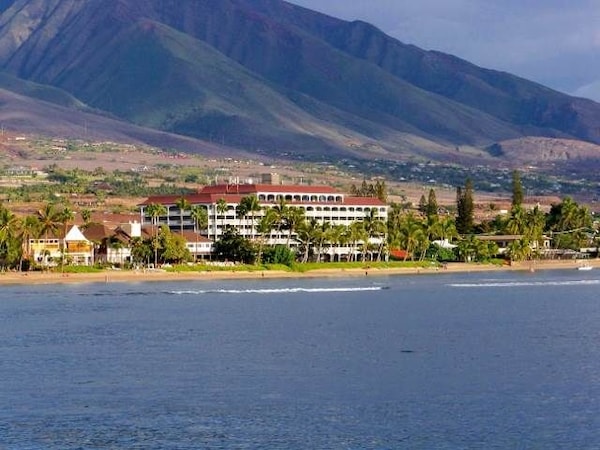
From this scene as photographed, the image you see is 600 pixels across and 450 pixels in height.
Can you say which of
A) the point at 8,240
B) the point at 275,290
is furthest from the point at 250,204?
the point at 275,290

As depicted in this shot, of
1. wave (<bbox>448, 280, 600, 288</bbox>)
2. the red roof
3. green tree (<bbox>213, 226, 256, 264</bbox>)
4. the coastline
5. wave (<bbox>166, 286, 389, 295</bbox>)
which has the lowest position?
wave (<bbox>448, 280, 600, 288</bbox>)

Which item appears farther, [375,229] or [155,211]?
[375,229]

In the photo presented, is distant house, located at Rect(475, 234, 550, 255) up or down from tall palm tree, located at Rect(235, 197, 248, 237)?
down

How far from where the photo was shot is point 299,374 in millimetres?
50062

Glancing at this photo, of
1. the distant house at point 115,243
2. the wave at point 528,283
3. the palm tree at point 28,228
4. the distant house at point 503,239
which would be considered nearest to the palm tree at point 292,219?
the distant house at point 115,243

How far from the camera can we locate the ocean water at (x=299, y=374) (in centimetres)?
3962

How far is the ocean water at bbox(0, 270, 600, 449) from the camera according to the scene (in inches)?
1560

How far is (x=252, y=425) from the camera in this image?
40688 mm

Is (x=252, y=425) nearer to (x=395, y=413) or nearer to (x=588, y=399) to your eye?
(x=395, y=413)

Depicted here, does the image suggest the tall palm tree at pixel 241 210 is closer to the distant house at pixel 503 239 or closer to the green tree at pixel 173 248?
the green tree at pixel 173 248

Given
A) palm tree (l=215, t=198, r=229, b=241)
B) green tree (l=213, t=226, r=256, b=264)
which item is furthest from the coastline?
palm tree (l=215, t=198, r=229, b=241)

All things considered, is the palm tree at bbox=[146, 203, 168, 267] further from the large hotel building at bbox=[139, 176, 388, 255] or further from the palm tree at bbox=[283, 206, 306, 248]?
the palm tree at bbox=[283, 206, 306, 248]

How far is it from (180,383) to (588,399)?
13.3 metres

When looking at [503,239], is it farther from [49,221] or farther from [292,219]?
[49,221]
